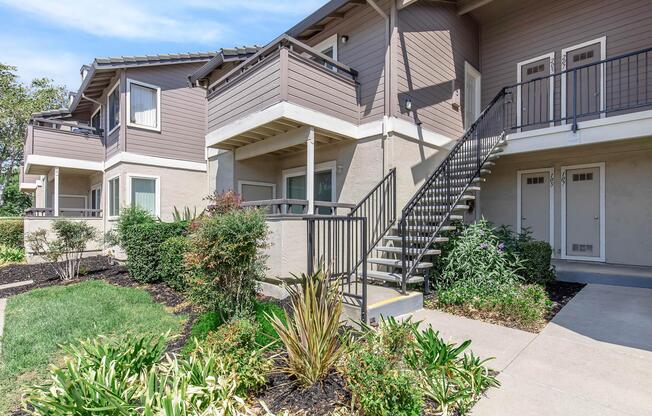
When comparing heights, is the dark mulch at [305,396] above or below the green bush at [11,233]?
below

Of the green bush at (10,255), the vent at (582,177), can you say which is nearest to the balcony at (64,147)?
the green bush at (10,255)

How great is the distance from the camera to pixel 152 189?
1134 cm

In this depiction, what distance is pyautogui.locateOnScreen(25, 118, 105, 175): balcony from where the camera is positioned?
12.1m

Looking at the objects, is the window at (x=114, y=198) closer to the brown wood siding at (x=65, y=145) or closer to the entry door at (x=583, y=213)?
the brown wood siding at (x=65, y=145)

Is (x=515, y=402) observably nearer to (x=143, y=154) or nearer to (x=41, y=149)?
(x=143, y=154)

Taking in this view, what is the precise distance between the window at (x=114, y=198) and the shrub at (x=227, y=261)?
28.8 ft

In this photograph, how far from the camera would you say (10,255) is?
462 inches

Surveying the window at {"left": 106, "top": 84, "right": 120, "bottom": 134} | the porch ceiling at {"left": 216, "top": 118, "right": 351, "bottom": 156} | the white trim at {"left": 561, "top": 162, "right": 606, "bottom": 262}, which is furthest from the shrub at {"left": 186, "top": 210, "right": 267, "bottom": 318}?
the window at {"left": 106, "top": 84, "right": 120, "bottom": 134}

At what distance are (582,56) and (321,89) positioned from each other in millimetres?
6342

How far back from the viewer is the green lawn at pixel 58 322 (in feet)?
11.9

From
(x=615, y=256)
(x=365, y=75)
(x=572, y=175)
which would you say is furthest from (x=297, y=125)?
(x=615, y=256)

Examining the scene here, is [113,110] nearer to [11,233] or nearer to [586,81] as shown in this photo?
[11,233]

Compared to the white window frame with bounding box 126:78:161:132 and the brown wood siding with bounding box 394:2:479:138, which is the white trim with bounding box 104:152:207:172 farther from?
the brown wood siding with bounding box 394:2:479:138

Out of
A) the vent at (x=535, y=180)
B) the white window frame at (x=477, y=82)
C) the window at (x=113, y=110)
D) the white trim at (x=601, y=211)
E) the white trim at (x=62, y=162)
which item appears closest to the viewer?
the white trim at (x=601, y=211)
